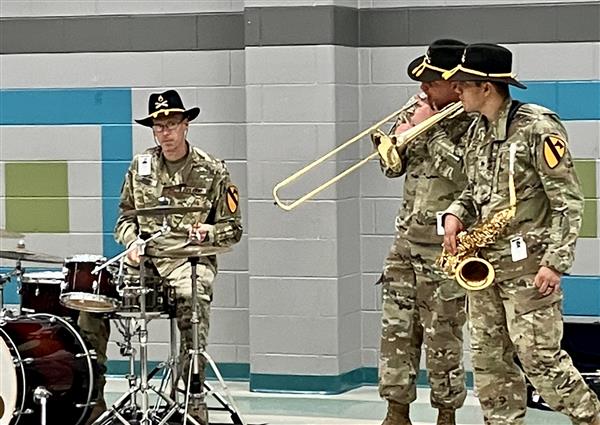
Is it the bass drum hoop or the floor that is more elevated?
the bass drum hoop

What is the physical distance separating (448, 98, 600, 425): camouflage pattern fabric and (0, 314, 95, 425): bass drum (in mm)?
1959

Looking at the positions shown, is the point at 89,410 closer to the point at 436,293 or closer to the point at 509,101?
the point at 436,293

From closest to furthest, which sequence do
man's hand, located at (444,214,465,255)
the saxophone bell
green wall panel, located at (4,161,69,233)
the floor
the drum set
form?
the saxophone bell, man's hand, located at (444,214,465,255), the drum set, the floor, green wall panel, located at (4,161,69,233)

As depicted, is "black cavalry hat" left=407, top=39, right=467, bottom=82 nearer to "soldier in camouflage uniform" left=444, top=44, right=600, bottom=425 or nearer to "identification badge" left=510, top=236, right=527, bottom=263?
"soldier in camouflage uniform" left=444, top=44, right=600, bottom=425

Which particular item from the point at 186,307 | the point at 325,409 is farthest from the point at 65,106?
the point at 325,409

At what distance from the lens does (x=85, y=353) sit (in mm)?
6977

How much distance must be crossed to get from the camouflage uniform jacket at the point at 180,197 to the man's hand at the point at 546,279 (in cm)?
177

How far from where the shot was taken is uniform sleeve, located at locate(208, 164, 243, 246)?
696cm

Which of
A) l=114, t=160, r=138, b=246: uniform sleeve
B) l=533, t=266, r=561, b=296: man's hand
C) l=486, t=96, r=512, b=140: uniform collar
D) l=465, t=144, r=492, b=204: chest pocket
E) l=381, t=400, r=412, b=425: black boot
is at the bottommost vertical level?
l=381, t=400, r=412, b=425: black boot

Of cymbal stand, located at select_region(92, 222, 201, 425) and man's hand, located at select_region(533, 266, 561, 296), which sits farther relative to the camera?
cymbal stand, located at select_region(92, 222, 201, 425)

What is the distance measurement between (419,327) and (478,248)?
2.92ft

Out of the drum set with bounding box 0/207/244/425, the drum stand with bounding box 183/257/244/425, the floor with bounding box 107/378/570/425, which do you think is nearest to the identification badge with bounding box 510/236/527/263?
the drum set with bounding box 0/207/244/425

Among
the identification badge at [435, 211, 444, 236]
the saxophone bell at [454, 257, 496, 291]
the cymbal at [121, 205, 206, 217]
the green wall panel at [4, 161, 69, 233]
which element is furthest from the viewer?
the green wall panel at [4, 161, 69, 233]

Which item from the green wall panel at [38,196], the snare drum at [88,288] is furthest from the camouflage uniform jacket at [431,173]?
the green wall panel at [38,196]
